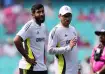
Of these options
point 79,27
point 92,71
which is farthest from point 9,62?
point 92,71

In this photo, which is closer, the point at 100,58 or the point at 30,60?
the point at 30,60

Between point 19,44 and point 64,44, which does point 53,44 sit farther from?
point 19,44

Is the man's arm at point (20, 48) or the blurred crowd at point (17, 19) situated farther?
the blurred crowd at point (17, 19)

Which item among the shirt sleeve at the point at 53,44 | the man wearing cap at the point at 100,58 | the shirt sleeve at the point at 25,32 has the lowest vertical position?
the man wearing cap at the point at 100,58

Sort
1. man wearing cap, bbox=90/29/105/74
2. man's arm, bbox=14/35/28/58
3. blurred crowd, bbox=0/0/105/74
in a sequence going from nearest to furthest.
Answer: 1. man's arm, bbox=14/35/28/58
2. man wearing cap, bbox=90/29/105/74
3. blurred crowd, bbox=0/0/105/74

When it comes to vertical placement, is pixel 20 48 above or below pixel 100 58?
above

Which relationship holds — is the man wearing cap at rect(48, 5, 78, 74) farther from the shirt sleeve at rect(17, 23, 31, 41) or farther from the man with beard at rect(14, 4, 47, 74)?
the shirt sleeve at rect(17, 23, 31, 41)

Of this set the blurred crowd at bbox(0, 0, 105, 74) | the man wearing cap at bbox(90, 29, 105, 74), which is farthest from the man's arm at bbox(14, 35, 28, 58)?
the blurred crowd at bbox(0, 0, 105, 74)

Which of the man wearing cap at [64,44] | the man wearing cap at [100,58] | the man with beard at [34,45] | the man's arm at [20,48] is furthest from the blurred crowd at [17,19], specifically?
the man's arm at [20,48]

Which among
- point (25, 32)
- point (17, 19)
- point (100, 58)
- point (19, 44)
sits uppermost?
point (25, 32)

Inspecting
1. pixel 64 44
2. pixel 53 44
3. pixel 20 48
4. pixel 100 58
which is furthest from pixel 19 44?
pixel 100 58

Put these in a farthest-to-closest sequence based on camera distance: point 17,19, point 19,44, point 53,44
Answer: point 17,19, point 53,44, point 19,44

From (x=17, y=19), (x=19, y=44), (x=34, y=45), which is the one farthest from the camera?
(x=17, y=19)

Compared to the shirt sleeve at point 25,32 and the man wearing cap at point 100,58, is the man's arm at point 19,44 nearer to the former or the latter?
the shirt sleeve at point 25,32
